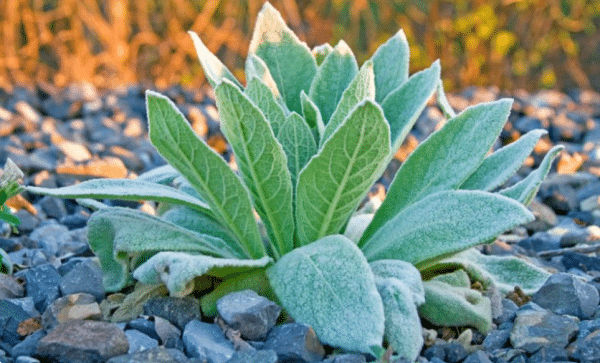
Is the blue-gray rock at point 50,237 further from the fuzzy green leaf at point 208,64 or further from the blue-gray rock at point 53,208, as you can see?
the fuzzy green leaf at point 208,64

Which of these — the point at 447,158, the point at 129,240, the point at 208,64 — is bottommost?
the point at 129,240

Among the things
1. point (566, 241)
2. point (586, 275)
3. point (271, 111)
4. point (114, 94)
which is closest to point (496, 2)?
point (114, 94)

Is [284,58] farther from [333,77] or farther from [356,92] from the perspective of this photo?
[356,92]

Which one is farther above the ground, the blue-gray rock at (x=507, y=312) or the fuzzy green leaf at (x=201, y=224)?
the fuzzy green leaf at (x=201, y=224)

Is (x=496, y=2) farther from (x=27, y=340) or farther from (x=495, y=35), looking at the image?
(x=27, y=340)

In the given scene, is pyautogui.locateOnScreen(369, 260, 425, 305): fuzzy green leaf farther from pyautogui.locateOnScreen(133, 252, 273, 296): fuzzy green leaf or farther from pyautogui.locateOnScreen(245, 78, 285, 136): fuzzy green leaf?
pyautogui.locateOnScreen(245, 78, 285, 136): fuzzy green leaf

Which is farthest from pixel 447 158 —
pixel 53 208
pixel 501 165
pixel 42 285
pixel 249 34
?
pixel 249 34

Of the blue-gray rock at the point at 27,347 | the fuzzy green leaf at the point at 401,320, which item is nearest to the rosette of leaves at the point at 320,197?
the fuzzy green leaf at the point at 401,320
